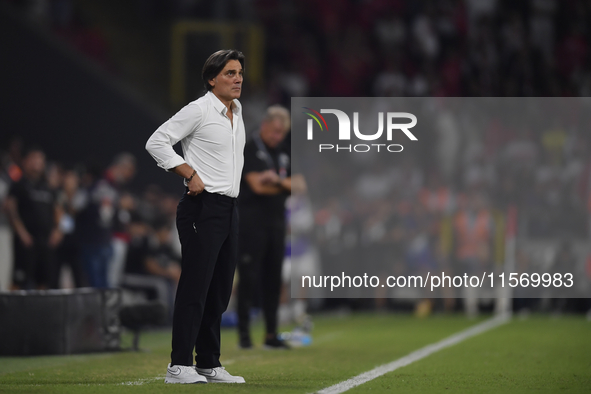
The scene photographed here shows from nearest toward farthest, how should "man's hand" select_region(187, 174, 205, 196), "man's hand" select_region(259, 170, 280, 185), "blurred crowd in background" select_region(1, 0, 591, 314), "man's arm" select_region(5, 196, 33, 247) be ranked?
"man's hand" select_region(187, 174, 205, 196)
"man's hand" select_region(259, 170, 280, 185)
"man's arm" select_region(5, 196, 33, 247)
"blurred crowd in background" select_region(1, 0, 591, 314)

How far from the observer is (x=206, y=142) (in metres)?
5.27

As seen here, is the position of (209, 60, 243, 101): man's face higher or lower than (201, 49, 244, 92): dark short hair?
lower

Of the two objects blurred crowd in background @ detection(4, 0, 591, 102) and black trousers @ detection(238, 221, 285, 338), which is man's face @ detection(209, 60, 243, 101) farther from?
blurred crowd in background @ detection(4, 0, 591, 102)

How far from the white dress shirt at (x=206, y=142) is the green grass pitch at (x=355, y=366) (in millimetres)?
1182

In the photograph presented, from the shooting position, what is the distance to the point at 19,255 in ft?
35.0

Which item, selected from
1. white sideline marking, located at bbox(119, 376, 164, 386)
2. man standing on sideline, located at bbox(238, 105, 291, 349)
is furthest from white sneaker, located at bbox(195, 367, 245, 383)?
man standing on sideline, located at bbox(238, 105, 291, 349)

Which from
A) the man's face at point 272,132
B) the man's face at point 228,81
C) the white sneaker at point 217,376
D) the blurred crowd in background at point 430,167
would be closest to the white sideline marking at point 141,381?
the white sneaker at point 217,376

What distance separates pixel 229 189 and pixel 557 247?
24.6ft

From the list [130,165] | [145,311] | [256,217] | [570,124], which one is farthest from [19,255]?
[570,124]

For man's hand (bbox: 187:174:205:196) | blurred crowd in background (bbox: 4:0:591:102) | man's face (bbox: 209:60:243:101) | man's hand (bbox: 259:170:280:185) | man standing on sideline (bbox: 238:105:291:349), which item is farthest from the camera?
blurred crowd in background (bbox: 4:0:591:102)

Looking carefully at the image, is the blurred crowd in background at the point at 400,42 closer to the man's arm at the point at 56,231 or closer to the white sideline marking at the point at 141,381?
the man's arm at the point at 56,231

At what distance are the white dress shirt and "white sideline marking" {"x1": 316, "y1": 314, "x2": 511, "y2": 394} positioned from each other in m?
1.28

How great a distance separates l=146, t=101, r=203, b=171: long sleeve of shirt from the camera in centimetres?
511

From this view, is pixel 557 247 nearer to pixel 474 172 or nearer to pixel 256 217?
pixel 474 172
